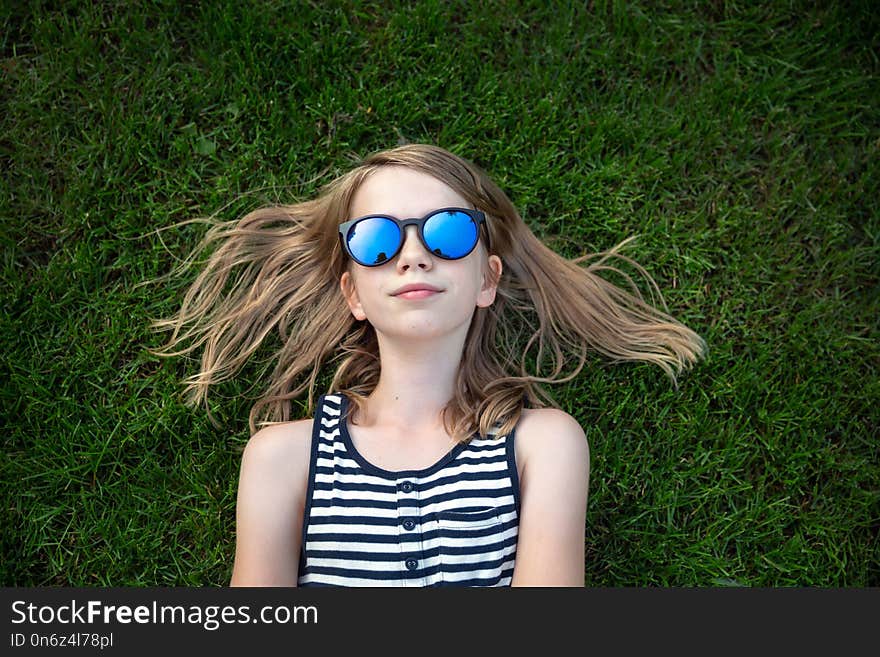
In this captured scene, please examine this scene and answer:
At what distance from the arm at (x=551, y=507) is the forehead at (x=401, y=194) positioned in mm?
1052

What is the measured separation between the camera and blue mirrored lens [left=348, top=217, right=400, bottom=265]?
3400mm

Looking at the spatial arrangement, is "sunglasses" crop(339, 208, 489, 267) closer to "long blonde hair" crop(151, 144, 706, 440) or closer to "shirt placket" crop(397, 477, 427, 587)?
"long blonde hair" crop(151, 144, 706, 440)

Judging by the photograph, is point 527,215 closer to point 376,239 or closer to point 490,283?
point 490,283

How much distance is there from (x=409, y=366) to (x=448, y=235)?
0.62 m

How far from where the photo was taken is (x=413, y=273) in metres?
3.39

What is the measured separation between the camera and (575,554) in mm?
3383

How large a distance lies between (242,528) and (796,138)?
3.34 m

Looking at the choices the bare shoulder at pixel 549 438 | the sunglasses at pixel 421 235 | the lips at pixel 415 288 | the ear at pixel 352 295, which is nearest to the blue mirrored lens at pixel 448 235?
the sunglasses at pixel 421 235

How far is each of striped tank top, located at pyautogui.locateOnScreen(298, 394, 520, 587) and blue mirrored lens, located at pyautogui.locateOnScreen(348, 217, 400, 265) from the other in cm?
83

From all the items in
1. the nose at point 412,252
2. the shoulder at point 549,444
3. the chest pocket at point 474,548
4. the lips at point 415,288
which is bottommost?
the chest pocket at point 474,548

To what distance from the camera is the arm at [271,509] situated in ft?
11.2

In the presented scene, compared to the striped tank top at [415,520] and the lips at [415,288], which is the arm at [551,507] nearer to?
the striped tank top at [415,520]

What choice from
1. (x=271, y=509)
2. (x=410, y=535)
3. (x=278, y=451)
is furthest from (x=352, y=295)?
(x=410, y=535)

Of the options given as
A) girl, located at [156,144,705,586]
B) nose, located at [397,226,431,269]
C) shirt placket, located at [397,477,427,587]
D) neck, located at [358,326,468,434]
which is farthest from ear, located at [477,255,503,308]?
shirt placket, located at [397,477,427,587]
